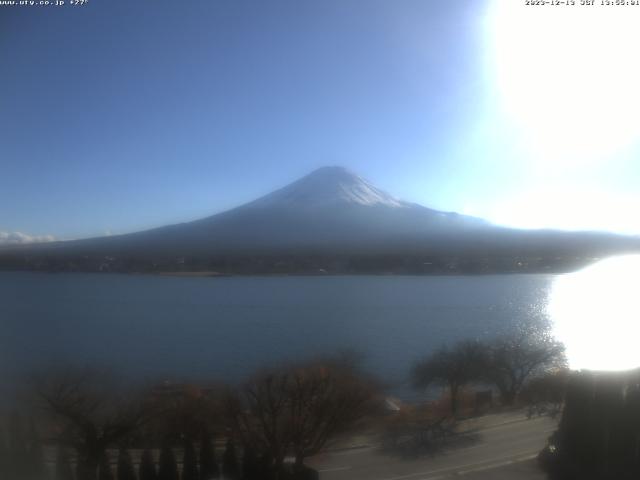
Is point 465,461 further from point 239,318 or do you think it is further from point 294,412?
point 239,318

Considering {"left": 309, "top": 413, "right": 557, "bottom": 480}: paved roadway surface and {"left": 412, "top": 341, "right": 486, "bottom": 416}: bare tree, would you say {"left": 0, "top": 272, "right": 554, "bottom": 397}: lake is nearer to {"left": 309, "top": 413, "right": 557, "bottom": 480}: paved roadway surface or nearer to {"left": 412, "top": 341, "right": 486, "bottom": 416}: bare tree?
{"left": 412, "top": 341, "right": 486, "bottom": 416}: bare tree

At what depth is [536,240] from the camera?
15.4 feet

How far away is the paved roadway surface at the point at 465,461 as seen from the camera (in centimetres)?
252

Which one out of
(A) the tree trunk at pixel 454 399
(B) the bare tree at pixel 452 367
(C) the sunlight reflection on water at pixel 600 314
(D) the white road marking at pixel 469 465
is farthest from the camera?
(C) the sunlight reflection on water at pixel 600 314

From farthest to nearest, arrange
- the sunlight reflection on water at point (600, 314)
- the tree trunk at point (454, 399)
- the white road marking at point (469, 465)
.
Result: the sunlight reflection on water at point (600, 314)
the tree trunk at point (454, 399)
the white road marking at point (469, 465)

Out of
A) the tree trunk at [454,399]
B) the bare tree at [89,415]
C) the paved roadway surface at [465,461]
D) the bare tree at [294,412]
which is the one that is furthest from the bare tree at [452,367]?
the bare tree at [89,415]

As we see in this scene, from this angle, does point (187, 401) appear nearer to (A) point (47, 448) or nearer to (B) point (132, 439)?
(B) point (132, 439)

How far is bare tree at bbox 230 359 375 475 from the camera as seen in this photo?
257 cm

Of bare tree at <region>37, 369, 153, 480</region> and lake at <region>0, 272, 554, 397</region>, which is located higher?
lake at <region>0, 272, 554, 397</region>

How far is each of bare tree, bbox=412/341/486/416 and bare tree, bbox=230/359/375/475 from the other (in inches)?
19.7

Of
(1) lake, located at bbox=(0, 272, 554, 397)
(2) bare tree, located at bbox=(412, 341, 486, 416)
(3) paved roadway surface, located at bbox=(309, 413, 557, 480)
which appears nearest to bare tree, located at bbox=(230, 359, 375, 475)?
(3) paved roadway surface, located at bbox=(309, 413, 557, 480)

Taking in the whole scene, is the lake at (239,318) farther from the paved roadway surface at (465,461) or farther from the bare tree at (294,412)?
the paved roadway surface at (465,461)

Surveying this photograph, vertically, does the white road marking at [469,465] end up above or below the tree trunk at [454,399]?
below

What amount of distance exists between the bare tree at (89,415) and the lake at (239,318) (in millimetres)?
351
